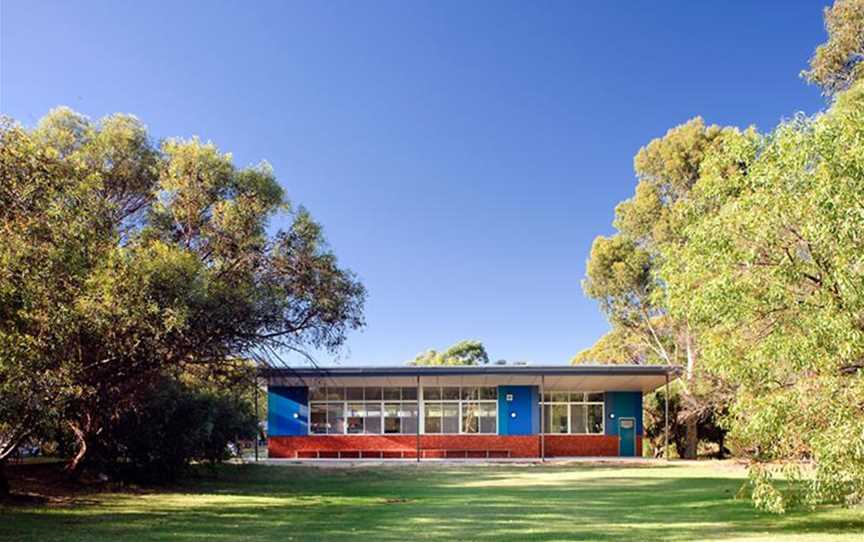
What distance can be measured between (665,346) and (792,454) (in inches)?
998

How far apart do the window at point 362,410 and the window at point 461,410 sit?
730 millimetres

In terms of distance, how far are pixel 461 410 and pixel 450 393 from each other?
0.85 metres

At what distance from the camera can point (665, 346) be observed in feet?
111

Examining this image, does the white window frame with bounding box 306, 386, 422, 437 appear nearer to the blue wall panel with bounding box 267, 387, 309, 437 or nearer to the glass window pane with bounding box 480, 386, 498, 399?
the blue wall panel with bounding box 267, 387, 309, 437

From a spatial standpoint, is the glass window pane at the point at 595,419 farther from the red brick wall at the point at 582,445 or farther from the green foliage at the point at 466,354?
the green foliage at the point at 466,354

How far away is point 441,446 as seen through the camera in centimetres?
3122

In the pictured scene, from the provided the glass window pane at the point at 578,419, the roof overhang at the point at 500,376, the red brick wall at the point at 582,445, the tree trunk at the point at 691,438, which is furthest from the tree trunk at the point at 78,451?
the tree trunk at the point at 691,438

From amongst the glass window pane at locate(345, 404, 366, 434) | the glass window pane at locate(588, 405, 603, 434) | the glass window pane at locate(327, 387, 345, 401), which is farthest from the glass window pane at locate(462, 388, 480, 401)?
the glass window pane at locate(327, 387, 345, 401)

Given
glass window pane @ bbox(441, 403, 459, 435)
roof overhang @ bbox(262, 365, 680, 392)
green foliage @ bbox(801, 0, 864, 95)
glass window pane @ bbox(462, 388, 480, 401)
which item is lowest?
glass window pane @ bbox(441, 403, 459, 435)

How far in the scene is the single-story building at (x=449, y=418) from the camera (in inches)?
1223

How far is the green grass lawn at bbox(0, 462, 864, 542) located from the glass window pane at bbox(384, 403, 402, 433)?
36.5ft

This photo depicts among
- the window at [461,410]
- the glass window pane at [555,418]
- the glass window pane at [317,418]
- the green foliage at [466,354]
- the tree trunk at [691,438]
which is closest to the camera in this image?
the tree trunk at [691,438]

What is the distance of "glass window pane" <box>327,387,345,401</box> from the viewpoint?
104ft

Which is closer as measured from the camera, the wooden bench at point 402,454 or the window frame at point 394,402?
the wooden bench at point 402,454
